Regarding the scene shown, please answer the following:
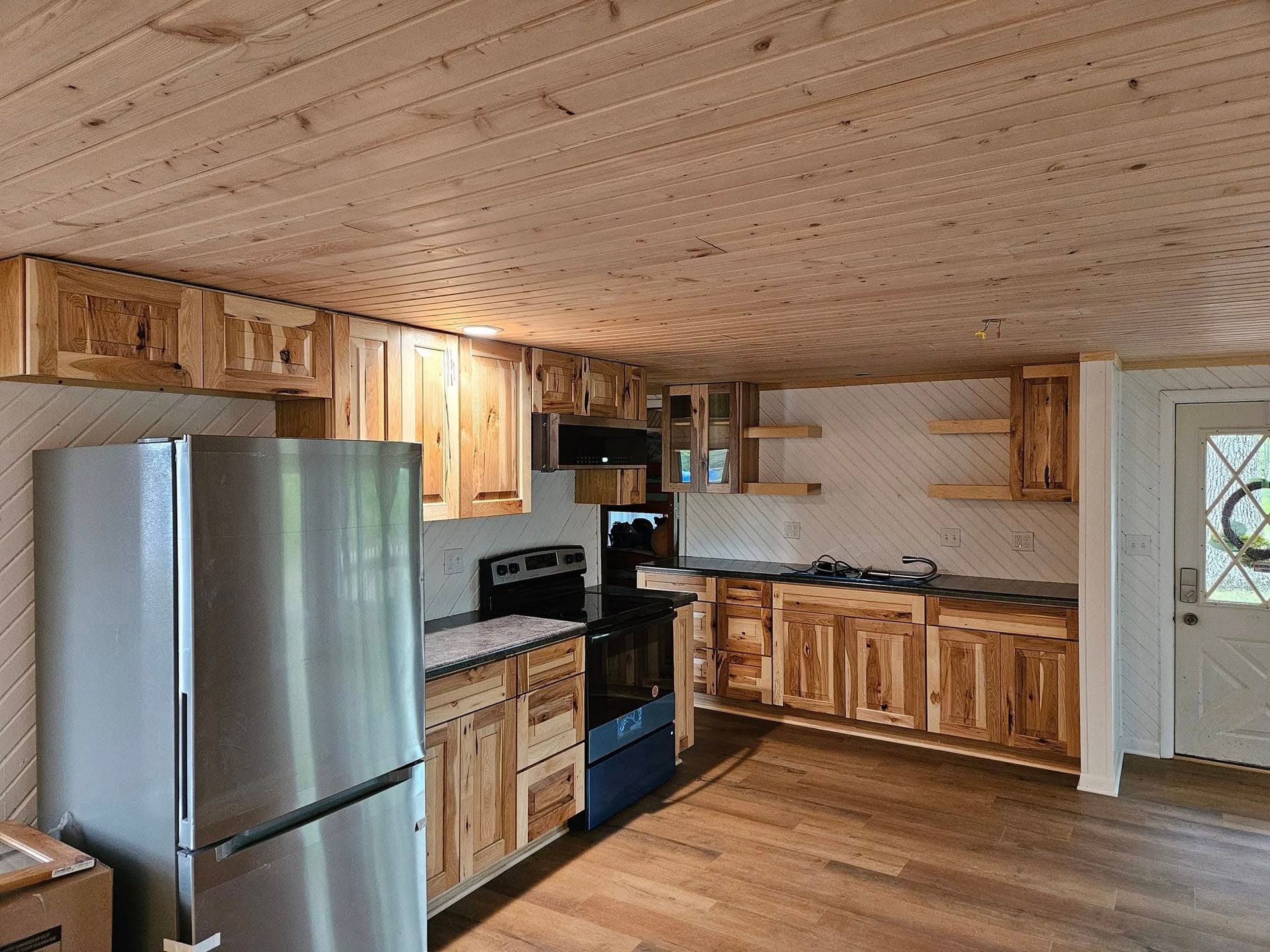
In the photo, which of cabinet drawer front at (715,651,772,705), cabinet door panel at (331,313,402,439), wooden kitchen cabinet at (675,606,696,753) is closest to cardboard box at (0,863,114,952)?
cabinet door panel at (331,313,402,439)

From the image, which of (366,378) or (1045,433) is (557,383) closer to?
(366,378)

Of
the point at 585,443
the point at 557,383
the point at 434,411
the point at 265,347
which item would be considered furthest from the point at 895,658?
the point at 265,347

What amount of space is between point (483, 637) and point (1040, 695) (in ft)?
9.67

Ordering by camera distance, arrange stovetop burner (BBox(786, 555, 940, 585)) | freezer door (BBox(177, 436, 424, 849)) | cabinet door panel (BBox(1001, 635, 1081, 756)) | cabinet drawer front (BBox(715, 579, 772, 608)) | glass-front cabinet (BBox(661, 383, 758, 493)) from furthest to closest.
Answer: glass-front cabinet (BBox(661, 383, 758, 493))
cabinet drawer front (BBox(715, 579, 772, 608))
stovetop burner (BBox(786, 555, 940, 585))
cabinet door panel (BBox(1001, 635, 1081, 756))
freezer door (BBox(177, 436, 424, 849))

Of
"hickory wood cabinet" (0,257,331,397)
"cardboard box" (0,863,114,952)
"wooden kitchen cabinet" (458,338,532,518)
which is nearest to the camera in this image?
"cardboard box" (0,863,114,952)

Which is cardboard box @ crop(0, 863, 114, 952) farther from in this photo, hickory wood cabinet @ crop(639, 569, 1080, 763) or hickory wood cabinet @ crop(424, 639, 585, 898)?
hickory wood cabinet @ crop(639, 569, 1080, 763)

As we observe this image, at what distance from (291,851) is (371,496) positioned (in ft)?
3.22

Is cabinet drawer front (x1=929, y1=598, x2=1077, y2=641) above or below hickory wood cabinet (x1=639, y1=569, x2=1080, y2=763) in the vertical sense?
above

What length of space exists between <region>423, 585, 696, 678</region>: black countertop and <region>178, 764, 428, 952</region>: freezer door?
0.44 meters

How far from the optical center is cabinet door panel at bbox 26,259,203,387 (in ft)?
6.93

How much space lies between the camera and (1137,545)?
4.65m

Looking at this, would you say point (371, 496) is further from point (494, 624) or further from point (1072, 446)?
point (1072, 446)

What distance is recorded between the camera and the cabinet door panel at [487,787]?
9.93 ft

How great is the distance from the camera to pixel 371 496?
2469mm
